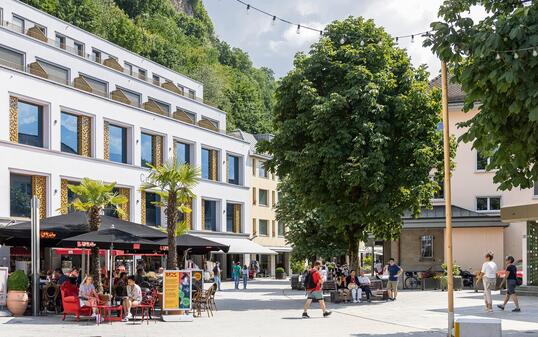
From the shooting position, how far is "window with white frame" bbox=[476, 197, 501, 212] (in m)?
45.6

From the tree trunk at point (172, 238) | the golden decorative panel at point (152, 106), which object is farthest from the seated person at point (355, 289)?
the golden decorative panel at point (152, 106)

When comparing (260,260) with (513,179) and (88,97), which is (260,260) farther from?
(513,179)

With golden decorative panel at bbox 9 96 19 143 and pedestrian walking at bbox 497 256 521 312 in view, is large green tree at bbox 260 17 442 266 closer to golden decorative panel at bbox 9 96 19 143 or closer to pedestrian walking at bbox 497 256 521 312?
→ pedestrian walking at bbox 497 256 521 312

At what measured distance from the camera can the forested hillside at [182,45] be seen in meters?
88.1

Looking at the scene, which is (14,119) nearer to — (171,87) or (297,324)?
(297,324)

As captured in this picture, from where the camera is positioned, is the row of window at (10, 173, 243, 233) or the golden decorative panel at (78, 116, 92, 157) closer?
the row of window at (10, 173, 243, 233)

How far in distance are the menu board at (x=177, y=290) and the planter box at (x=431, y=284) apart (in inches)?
763

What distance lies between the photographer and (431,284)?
39.7 meters

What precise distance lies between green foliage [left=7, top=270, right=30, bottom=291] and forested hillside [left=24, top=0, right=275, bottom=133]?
60.4 metres

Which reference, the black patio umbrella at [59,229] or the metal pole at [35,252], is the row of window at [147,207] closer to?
the black patio umbrella at [59,229]

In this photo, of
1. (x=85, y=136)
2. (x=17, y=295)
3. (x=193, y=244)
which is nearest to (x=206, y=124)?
(x=85, y=136)

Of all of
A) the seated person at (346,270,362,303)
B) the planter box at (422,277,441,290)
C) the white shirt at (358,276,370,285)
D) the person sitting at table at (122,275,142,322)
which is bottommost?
the planter box at (422,277,441,290)

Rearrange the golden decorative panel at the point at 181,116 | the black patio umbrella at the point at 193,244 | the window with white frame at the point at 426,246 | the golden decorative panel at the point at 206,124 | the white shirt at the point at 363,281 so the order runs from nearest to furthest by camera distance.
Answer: the black patio umbrella at the point at 193,244, the white shirt at the point at 363,281, the window with white frame at the point at 426,246, the golden decorative panel at the point at 181,116, the golden decorative panel at the point at 206,124

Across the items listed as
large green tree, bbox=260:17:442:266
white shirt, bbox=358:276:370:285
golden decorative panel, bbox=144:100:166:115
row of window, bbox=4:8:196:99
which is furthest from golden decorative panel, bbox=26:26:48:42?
white shirt, bbox=358:276:370:285
